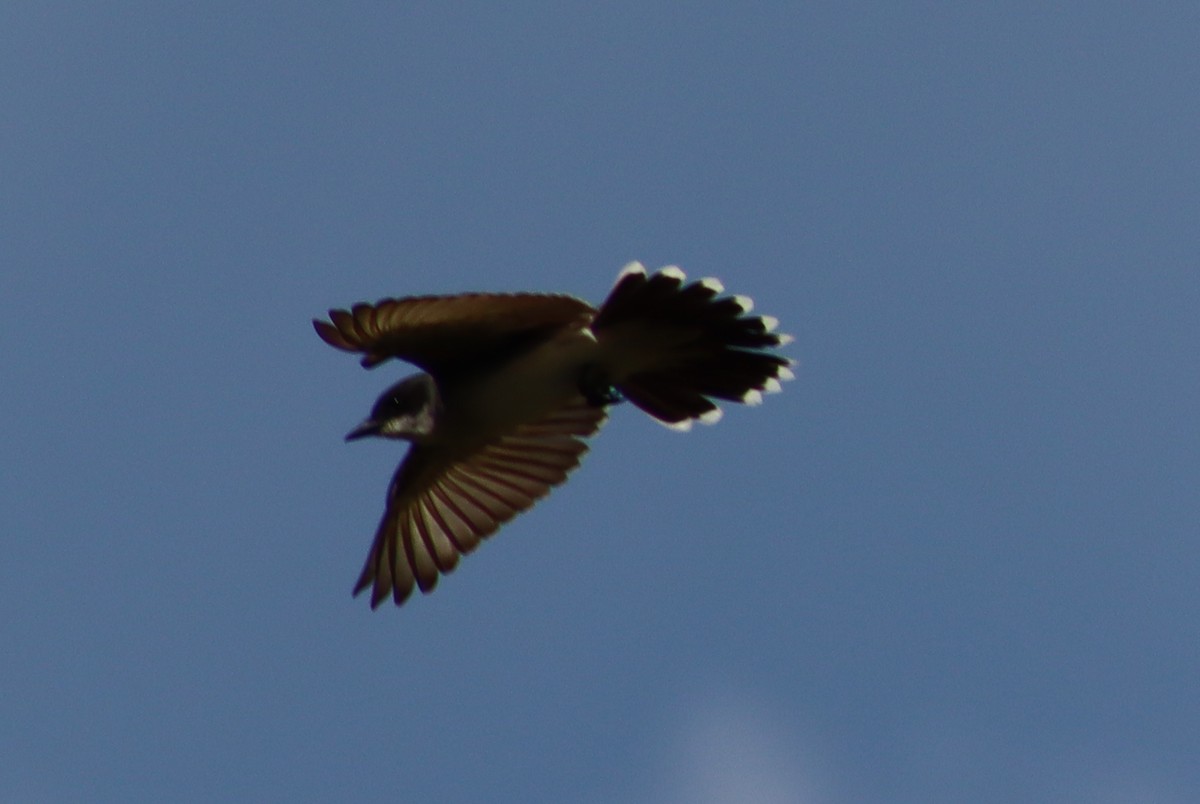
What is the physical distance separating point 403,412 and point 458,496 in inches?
55.4

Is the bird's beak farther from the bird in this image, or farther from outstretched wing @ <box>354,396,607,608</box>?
outstretched wing @ <box>354,396,607,608</box>

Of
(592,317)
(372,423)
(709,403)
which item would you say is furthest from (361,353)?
(709,403)

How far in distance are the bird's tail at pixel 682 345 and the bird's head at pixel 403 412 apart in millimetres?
1051

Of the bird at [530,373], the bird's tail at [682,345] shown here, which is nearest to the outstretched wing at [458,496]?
the bird at [530,373]

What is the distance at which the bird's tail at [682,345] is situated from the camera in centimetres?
1071

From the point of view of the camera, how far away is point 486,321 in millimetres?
10625

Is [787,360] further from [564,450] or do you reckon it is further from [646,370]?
[564,450]

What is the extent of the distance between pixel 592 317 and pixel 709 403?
101cm

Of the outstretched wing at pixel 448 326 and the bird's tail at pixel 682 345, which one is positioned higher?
the bird's tail at pixel 682 345

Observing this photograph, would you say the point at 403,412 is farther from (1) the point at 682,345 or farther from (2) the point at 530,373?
(1) the point at 682,345

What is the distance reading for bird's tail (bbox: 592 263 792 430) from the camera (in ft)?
35.1

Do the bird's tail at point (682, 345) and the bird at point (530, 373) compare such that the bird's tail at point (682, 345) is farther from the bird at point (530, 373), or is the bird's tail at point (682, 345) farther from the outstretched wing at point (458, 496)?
the outstretched wing at point (458, 496)

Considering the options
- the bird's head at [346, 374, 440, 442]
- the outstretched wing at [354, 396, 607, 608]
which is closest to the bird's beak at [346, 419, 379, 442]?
the bird's head at [346, 374, 440, 442]

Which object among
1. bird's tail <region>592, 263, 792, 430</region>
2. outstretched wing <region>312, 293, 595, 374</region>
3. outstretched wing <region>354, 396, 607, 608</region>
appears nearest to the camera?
outstretched wing <region>312, 293, 595, 374</region>
